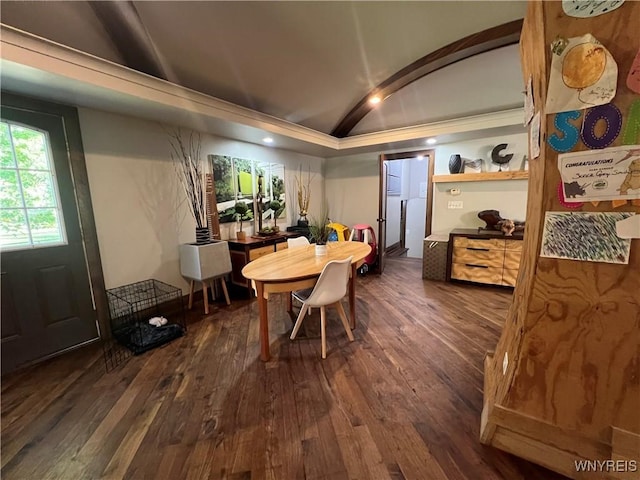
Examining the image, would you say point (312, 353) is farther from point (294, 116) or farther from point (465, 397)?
point (294, 116)

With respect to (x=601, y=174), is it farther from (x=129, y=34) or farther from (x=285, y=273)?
(x=129, y=34)

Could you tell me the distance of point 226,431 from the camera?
1463 mm

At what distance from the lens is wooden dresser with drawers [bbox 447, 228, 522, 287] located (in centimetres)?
341

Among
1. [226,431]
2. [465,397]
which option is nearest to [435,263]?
[465,397]

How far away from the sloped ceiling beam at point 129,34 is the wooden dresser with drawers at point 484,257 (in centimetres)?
402

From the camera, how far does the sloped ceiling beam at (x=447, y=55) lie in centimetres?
211

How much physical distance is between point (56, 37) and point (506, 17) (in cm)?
334

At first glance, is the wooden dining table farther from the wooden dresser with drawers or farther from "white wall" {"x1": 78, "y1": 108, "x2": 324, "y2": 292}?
the wooden dresser with drawers

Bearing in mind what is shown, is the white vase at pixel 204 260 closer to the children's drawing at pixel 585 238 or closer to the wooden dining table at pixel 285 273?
the wooden dining table at pixel 285 273

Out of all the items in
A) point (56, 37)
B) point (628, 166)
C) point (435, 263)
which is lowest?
point (435, 263)

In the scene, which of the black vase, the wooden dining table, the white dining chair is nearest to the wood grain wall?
the white dining chair

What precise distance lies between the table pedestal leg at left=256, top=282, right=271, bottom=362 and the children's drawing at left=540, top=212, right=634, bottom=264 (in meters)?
1.71

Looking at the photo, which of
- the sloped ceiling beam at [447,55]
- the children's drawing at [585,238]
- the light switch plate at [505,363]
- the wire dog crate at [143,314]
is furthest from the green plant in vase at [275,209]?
the children's drawing at [585,238]

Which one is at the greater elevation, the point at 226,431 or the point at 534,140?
the point at 534,140
